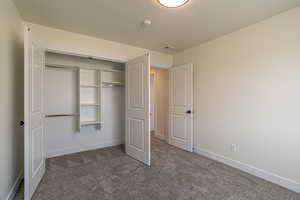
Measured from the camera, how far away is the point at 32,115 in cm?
189

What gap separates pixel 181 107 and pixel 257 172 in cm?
191

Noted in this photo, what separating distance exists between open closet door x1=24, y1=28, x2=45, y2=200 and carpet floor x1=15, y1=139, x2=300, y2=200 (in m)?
0.24

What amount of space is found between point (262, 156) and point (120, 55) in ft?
10.7

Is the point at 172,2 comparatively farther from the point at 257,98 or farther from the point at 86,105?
the point at 86,105

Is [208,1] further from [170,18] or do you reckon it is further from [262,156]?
[262,156]

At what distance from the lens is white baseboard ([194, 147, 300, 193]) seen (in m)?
2.06

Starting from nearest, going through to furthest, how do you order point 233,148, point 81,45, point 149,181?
point 149,181, point 233,148, point 81,45

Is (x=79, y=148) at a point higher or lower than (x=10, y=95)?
lower

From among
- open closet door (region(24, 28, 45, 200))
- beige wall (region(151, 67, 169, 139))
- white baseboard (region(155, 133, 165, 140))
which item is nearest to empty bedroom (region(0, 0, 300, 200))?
open closet door (region(24, 28, 45, 200))

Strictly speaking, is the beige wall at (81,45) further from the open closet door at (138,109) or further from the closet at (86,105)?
the open closet door at (138,109)

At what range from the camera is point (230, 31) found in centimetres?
273

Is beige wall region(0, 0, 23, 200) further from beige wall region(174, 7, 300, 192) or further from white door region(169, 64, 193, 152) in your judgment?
beige wall region(174, 7, 300, 192)


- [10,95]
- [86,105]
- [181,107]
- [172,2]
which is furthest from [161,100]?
[10,95]

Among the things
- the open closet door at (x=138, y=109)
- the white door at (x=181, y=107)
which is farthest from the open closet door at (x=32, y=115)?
the white door at (x=181, y=107)
